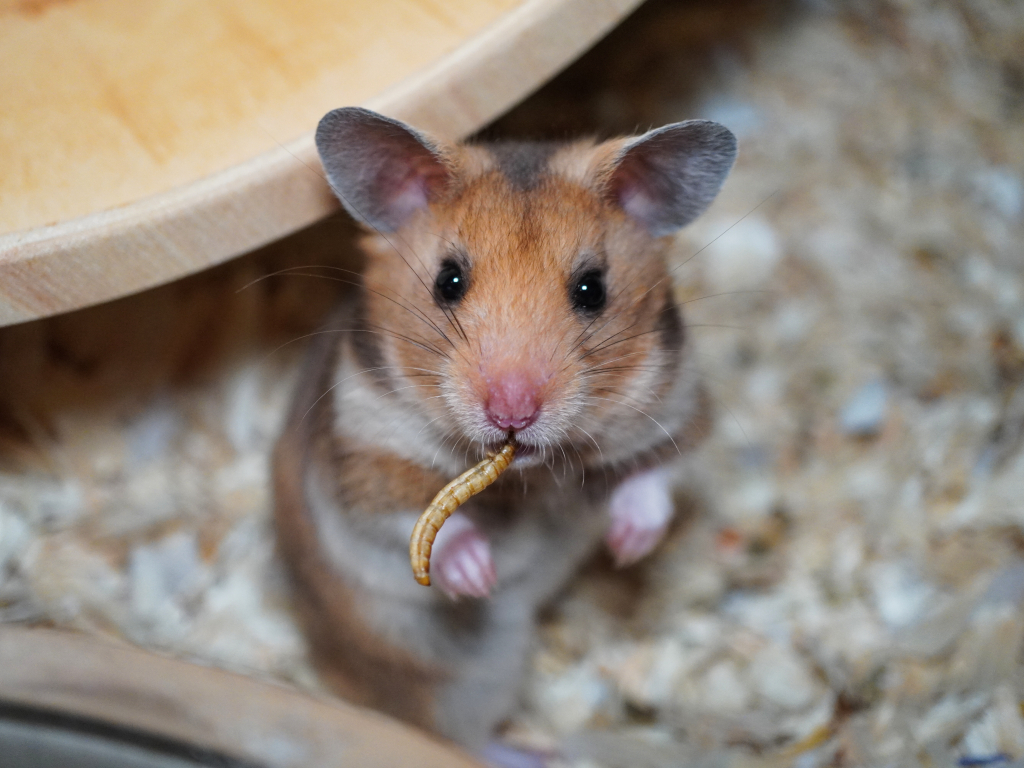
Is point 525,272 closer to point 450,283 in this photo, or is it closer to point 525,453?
point 450,283

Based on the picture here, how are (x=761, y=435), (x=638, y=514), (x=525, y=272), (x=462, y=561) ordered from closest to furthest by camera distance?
(x=525, y=272) < (x=462, y=561) < (x=638, y=514) < (x=761, y=435)

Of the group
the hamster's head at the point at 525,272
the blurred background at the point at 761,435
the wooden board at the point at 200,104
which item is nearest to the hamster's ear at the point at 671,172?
the hamster's head at the point at 525,272

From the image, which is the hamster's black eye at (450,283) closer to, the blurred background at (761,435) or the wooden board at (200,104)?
the wooden board at (200,104)

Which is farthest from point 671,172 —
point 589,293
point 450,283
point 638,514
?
point 638,514

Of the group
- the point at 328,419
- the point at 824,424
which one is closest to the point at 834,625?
the point at 824,424

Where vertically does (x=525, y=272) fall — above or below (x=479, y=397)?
above

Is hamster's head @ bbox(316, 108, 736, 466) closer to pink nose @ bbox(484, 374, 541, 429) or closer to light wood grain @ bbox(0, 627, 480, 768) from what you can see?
pink nose @ bbox(484, 374, 541, 429)

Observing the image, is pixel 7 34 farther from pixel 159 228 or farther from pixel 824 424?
pixel 824 424
